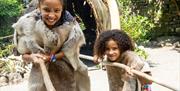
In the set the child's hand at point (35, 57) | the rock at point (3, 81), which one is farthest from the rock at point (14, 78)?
the child's hand at point (35, 57)

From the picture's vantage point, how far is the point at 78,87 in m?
3.25

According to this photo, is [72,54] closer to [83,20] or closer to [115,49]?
[115,49]

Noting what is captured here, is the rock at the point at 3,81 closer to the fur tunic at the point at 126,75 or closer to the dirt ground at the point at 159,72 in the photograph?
the dirt ground at the point at 159,72

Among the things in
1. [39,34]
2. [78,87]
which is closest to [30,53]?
[39,34]

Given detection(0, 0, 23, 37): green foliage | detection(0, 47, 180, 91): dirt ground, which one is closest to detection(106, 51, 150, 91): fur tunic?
detection(0, 47, 180, 91): dirt ground

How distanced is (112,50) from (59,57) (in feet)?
1.22

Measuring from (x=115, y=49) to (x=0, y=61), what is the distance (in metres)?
5.90

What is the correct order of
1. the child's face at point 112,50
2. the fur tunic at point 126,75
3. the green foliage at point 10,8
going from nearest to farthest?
the fur tunic at point 126,75
the child's face at point 112,50
the green foliage at point 10,8

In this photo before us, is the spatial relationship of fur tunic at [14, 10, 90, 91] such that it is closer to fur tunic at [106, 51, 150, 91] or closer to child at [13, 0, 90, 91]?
child at [13, 0, 90, 91]

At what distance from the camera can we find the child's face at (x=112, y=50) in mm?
2803

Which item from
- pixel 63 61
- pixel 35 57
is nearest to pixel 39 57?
pixel 35 57

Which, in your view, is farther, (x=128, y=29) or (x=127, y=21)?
(x=127, y=21)

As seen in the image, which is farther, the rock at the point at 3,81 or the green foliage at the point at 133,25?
the green foliage at the point at 133,25

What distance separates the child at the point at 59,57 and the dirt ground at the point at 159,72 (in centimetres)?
286
